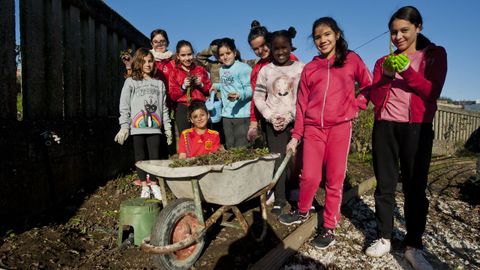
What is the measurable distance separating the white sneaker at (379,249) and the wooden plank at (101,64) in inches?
152

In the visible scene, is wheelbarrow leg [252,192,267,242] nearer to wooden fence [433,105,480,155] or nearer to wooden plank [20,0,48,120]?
wooden plank [20,0,48,120]

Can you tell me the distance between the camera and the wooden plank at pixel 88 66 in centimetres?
440

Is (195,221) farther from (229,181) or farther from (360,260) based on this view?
(360,260)

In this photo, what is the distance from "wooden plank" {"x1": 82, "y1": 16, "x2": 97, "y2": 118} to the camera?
14.4 feet

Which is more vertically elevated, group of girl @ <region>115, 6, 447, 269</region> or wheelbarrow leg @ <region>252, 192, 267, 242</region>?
group of girl @ <region>115, 6, 447, 269</region>

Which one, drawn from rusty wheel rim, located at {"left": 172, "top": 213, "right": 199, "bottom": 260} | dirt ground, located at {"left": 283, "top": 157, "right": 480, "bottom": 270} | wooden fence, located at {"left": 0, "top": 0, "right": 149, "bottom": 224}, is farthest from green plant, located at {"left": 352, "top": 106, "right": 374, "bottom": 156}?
rusty wheel rim, located at {"left": 172, "top": 213, "right": 199, "bottom": 260}

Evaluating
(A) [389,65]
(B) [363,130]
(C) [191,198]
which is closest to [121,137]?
(C) [191,198]

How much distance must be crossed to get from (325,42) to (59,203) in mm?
3195

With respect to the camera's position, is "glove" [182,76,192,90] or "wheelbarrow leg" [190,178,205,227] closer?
"wheelbarrow leg" [190,178,205,227]

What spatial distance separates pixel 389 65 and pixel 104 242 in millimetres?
2825

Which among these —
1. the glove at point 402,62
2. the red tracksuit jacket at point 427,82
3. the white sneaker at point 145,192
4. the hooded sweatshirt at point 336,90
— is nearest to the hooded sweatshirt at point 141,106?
the white sneaker at point 145,192

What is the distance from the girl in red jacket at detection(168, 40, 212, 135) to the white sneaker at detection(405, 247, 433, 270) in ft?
9.49

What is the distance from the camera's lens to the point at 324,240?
3.11 meters

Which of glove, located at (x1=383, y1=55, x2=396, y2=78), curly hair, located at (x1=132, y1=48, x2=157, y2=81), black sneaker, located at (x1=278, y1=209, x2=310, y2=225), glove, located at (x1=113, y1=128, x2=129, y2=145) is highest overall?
curly hair, located at (x1=132, y1=48, x2=157, y2=81)
